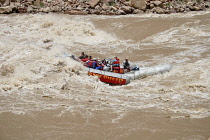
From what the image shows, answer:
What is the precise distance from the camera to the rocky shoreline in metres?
22.2

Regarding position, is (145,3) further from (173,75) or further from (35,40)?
(173,75)

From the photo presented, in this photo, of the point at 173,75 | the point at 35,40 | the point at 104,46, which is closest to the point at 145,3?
the point at 104,46

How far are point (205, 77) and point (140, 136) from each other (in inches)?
197

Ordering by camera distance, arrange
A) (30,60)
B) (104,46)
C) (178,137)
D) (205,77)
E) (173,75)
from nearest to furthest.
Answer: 1. (178,137)
2. (205,77)
3. (173,75)
4. (30,60)
5. (104,46)

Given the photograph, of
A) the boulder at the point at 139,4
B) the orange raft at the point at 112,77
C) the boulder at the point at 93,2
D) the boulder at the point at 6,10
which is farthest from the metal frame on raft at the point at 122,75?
the boulder at the point at 6,10

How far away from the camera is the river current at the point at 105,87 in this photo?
5.74 m

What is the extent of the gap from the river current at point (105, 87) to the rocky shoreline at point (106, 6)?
450cm

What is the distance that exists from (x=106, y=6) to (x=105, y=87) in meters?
15.0

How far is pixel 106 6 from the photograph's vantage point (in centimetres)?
2273

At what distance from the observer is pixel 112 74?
952 centimetres

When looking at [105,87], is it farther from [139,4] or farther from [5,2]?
[5,2]

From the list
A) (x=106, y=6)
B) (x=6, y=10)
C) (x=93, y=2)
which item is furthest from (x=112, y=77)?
(x=6, y=10)

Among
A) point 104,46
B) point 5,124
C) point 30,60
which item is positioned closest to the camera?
point 5,124

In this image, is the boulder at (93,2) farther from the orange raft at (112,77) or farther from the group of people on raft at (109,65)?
the orange raft at (112,77)
